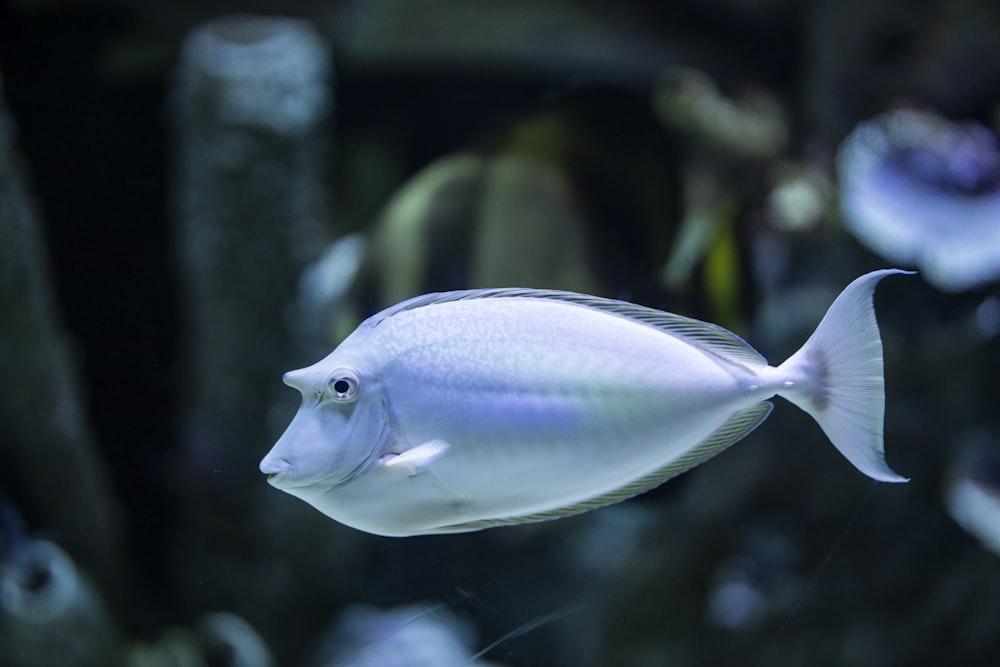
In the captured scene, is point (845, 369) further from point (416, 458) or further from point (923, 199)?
point (923, 199)

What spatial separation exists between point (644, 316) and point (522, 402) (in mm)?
121

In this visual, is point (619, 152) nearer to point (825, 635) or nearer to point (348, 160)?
point (825, 635)

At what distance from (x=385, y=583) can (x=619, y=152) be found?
0.54m

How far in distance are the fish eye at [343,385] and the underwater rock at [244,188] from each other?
3.32ft

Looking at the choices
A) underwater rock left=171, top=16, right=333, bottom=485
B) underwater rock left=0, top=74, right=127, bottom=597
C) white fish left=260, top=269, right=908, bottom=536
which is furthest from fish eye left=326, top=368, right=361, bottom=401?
underwater rock left=0, top=74, right=127, bottom=597

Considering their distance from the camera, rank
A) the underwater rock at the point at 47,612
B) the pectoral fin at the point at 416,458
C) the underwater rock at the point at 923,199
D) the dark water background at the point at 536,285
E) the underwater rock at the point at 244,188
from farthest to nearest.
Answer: the underwater rock at the point at 244,188 → the underwater rock at the point at 47,612 → the underwater rock at the point at 923,199 → the dark water background at the point at 536,285 → the pectoral fin at the point at 416,458

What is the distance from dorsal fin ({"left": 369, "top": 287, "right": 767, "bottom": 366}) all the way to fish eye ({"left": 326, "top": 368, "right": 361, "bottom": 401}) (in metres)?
0.06

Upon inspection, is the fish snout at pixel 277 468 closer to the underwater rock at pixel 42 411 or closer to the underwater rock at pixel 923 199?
the underwater rock at pixel 923 199

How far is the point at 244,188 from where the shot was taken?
171 centimetres

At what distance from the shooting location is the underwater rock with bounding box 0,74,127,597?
57.4 inches

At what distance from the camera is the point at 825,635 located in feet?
4.24

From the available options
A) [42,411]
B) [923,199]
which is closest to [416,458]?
[923,199]

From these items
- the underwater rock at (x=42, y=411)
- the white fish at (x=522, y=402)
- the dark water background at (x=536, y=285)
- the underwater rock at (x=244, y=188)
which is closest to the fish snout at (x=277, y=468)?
the white fish at (x=522, y=402)

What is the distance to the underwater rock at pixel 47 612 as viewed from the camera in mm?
1414
